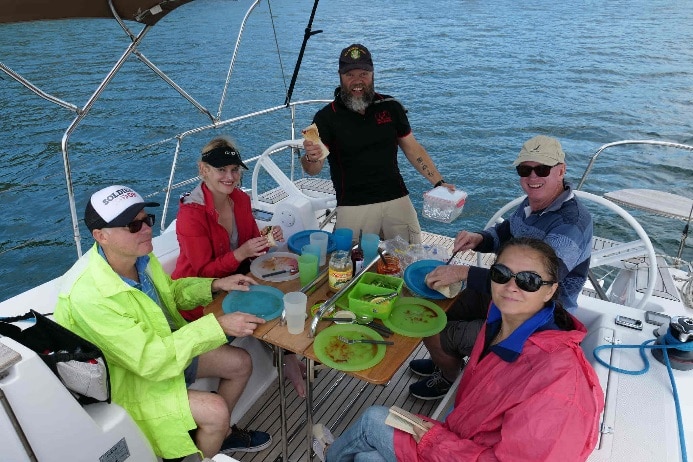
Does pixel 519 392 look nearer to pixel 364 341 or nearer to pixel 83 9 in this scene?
pixel 364 341

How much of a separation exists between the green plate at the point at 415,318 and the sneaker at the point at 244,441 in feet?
3.36

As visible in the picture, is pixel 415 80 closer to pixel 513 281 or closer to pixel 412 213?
pixel 412 213

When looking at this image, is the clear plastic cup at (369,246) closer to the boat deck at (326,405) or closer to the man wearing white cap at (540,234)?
the man wearing white cap at (540,234)

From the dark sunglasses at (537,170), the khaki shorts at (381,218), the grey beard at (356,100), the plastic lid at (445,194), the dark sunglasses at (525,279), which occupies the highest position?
the grey beard at (356,100)

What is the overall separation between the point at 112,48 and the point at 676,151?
16803mm

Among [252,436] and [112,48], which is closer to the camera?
[252,436]

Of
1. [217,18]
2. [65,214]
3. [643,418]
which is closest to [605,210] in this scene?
[643,418]

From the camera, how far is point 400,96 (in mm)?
12727

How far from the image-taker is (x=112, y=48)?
1647 centimetres

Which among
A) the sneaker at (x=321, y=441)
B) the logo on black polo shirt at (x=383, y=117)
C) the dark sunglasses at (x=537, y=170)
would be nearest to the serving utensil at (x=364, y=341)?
the sneaker at (x=321, y=441)

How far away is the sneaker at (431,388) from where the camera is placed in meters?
2.72

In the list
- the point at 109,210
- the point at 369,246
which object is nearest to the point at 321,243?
the point at 369,246

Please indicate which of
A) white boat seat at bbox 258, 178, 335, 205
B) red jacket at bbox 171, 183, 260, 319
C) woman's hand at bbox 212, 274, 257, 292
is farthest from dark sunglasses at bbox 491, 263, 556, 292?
white boat seat at bbox 258, 178, 335, 205

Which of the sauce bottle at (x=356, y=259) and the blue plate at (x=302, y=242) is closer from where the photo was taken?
the sauce bottle at (x=356, y=259)
